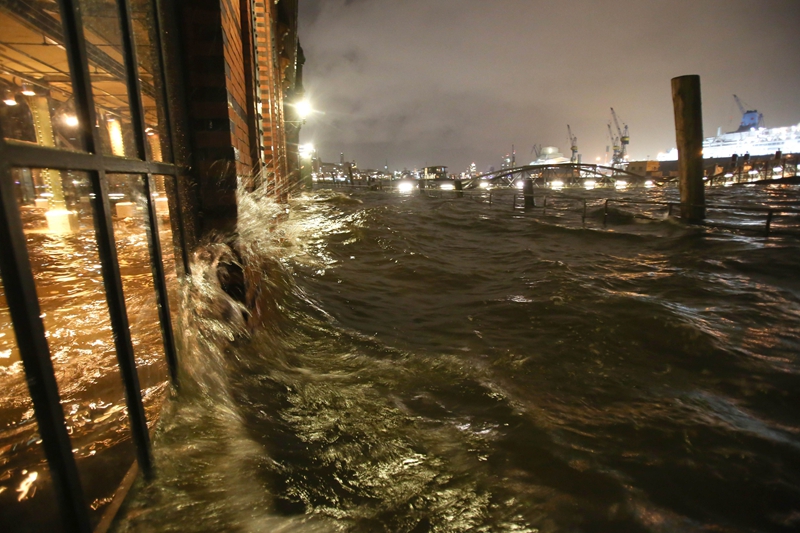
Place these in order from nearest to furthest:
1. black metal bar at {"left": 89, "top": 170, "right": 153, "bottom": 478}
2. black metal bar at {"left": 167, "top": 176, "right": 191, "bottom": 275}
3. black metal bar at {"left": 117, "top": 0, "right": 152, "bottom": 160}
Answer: black metal bar at {"left": 89, "top": 170, "right": 153, "bottom": 478} < black metal bar at {"left": 117, "top": 0, "right": 152, "bottom": 160} < black metal bar at {"left": 167, "top": 176, "right": 191, "bottom": 275}

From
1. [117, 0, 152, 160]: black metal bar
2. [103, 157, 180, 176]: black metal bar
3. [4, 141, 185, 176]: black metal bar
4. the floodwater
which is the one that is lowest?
the floodwater

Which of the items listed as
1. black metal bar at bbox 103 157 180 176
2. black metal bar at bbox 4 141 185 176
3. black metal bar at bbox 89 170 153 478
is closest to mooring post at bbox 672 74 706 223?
black metal bar at bbox 103 157 180 176

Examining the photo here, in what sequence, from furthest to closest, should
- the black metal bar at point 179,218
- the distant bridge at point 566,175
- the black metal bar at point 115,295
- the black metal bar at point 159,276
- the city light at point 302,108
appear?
the distant bridge at point 566,175 → the city light at point 302,108 → the black metal bar at point 179,218 → the black metal bar at point 159,276 → the black metal bar at point 115,295

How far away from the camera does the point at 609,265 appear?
759cm

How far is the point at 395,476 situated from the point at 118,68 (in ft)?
9.02

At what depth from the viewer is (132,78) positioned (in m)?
1.88

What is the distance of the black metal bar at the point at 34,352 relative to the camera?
90 centimetres

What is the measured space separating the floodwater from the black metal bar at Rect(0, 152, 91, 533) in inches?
21.9

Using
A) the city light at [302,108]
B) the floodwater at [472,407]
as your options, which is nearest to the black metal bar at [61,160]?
the floodwater at [472,407]

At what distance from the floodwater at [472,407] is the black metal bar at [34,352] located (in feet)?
1.82

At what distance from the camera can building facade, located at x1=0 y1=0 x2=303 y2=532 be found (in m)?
1.09

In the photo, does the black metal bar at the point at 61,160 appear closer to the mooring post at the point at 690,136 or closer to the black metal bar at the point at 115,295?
the black metal bar at the point at 115,295

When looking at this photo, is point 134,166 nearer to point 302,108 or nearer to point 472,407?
point 472,407

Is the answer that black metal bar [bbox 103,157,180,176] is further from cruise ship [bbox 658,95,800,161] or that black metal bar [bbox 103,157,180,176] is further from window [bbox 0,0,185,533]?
cruise ship [bbox 658,95,800,161]
